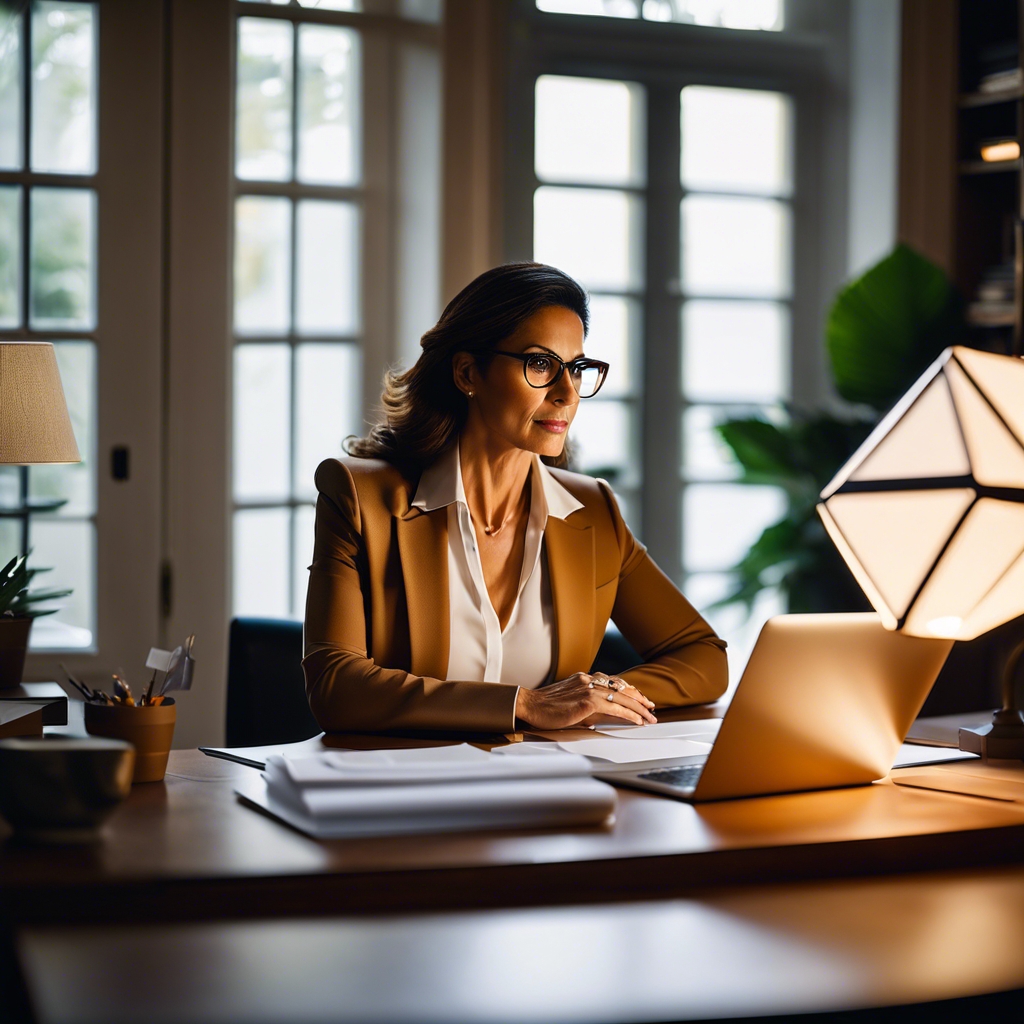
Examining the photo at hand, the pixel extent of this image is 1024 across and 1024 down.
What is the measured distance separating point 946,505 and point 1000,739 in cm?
46

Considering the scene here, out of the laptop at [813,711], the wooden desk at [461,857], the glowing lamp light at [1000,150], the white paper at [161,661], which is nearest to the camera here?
the wooden desk at [461,857]

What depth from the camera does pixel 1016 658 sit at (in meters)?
1.55

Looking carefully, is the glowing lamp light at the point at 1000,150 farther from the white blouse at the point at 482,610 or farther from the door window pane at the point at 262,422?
the white blouse at the point at 482,610

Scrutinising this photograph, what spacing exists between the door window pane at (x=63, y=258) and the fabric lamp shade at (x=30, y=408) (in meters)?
0.85

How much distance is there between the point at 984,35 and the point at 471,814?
359cm

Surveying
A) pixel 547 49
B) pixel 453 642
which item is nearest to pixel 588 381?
pixel 453 642

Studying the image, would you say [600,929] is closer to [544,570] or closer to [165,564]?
[544,570]

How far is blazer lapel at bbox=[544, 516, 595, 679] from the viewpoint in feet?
6.73

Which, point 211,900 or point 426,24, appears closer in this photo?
point 211,900

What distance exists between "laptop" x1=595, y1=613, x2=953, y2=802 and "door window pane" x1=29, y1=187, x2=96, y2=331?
2439 millimetres

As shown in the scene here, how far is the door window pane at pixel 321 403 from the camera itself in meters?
3.51

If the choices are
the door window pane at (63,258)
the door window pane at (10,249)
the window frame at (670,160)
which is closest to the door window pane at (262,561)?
the door window pane at (63,258)

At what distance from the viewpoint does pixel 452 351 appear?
2.15 m

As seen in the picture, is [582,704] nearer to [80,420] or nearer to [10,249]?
[80,420]
